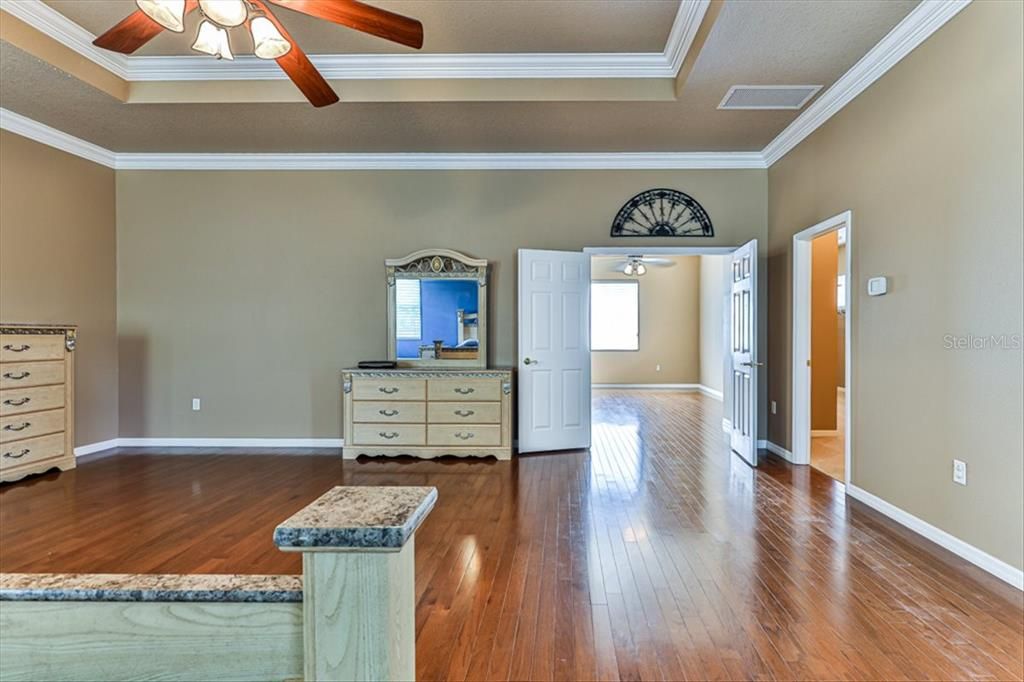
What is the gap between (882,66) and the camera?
3365 mm

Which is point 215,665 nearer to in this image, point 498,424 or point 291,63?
point 291,63

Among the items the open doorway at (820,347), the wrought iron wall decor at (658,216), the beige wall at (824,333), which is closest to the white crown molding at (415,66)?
the wrought iron wall decor at (658,216)

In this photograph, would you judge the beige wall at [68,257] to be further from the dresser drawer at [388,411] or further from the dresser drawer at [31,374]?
the dresser drawer at [388,411]

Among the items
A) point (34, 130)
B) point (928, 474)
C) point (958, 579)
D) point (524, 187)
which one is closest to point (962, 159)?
point (928, 474)

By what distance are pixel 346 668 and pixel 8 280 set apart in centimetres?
553

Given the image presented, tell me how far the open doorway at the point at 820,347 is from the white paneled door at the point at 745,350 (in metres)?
0.38

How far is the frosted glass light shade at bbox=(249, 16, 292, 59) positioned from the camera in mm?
2566

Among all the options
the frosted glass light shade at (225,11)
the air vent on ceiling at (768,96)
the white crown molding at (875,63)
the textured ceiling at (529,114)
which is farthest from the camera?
the air vent on ceiling at (768,96)

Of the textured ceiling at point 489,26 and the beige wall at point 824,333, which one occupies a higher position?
the textured ceiling at point 489,26

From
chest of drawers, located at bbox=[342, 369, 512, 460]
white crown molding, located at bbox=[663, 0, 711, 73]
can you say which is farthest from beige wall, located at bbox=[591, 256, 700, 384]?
white crown molding, located at bbox=[663, 0, 711, 73]

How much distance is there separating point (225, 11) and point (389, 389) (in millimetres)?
3199

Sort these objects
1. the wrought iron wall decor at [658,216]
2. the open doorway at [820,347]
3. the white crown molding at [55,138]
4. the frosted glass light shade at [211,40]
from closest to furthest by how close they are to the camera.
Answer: the frosted glass light shade at [211,40], the open doorway at [820,347], the white crown molding at [55,138], the wrought iron wall decor at [658,216]

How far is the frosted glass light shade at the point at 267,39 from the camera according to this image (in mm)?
2566

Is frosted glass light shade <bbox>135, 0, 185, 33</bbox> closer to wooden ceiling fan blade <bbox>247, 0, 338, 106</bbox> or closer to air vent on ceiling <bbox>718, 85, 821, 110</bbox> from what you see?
wooden ceiling fan blade <bbox>247, 0, 338, 106</bbox>
